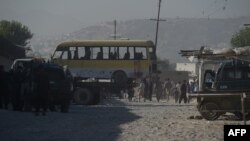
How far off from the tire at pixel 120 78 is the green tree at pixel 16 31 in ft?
214

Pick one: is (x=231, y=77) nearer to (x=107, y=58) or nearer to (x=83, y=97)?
(x=83, y=97)

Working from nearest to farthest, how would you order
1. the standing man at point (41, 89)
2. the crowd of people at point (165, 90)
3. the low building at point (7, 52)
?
the standing man at point (41, 89)
the crowd of people at point (165, 90)
the low building at point (7, 52)

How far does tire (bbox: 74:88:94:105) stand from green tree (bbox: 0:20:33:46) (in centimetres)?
6892

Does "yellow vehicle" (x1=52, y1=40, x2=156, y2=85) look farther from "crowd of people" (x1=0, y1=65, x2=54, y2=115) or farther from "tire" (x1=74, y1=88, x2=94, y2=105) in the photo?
"crowd of people" (x1=0, y1=65, x2=54, y2=115)

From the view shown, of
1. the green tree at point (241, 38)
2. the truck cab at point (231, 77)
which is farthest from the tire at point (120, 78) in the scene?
the green tree at point (241, 38)

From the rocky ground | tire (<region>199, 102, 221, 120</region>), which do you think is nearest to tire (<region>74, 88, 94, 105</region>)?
the rocky ground

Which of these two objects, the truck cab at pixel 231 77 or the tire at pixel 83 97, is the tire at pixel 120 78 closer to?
the tire at pixel 83 97

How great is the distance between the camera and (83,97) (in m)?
38.1

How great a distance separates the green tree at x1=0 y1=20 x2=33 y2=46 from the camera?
10725 cm

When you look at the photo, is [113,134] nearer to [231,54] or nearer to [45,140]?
[45,140]

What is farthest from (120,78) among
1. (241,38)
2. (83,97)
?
(241,38)

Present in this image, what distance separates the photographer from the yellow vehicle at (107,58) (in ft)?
140

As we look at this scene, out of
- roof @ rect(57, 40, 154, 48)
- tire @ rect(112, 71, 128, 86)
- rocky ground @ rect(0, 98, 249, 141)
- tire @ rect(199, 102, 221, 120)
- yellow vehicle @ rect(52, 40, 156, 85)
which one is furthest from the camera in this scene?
roof @ rect(57, 40, 154, 48)

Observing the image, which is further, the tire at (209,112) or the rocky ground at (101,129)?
the tire at (209,112)
